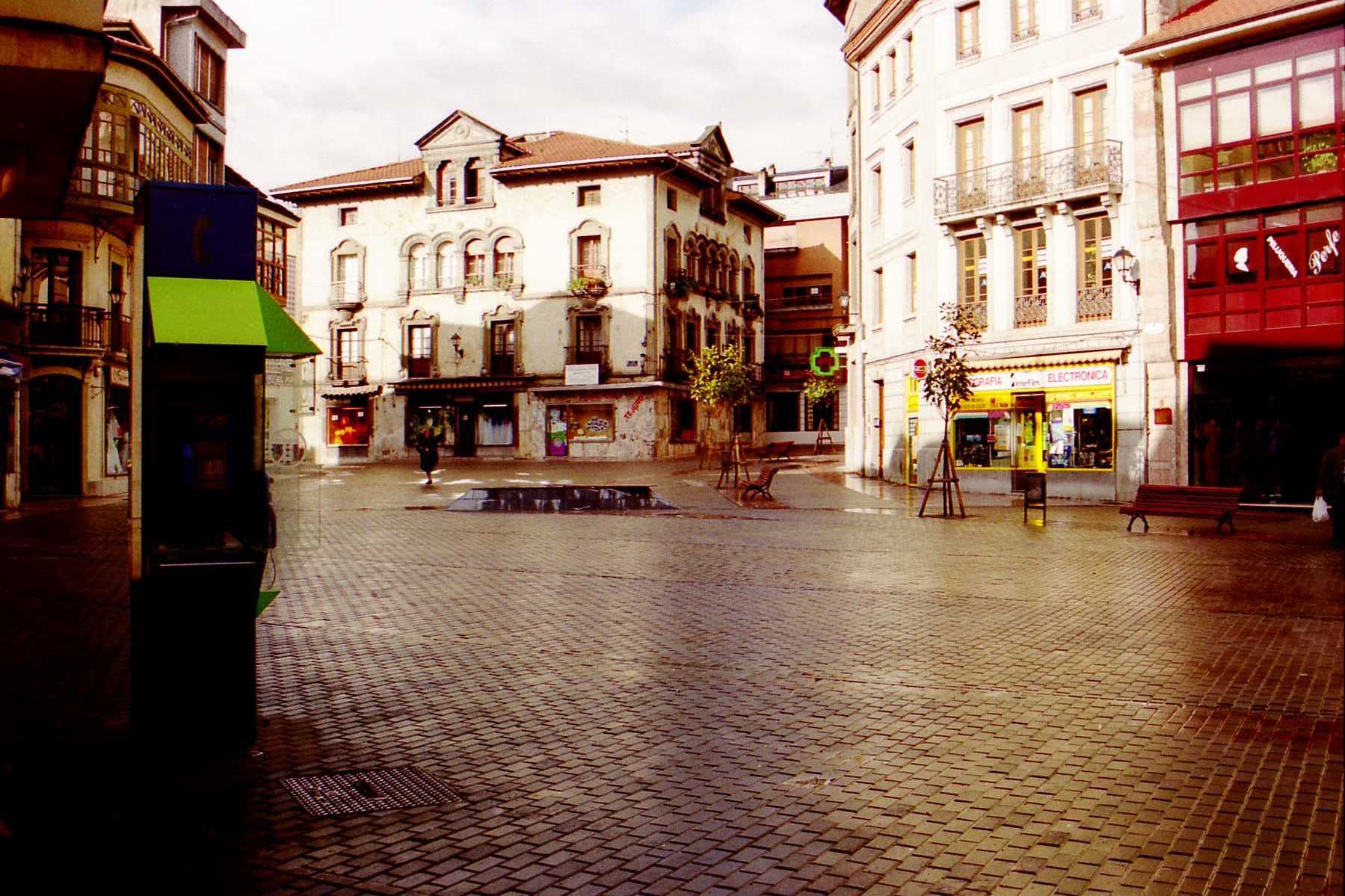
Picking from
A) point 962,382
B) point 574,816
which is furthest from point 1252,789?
point 962,382

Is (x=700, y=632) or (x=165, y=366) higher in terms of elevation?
(x=165, y=366)

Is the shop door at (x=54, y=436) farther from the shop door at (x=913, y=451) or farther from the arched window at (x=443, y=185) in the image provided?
the arched window at (x=443, y=185)

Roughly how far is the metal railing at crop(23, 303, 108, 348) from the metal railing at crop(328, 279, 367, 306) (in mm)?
26918

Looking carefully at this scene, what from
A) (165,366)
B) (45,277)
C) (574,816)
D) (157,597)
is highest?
(45,277)

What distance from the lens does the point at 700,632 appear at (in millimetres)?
9047

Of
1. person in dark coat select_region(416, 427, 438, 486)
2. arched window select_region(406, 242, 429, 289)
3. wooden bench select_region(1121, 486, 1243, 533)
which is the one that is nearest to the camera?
wooden bench select_region(1121, 486, 1243, 533)

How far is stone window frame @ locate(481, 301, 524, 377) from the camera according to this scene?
52.9 meters

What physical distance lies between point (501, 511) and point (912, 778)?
1793cm

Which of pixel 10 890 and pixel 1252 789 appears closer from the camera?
pixel 10 890

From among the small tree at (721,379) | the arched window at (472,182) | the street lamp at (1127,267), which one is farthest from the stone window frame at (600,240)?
the street lamp at (1127,267)

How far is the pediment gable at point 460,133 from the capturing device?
5306 cm

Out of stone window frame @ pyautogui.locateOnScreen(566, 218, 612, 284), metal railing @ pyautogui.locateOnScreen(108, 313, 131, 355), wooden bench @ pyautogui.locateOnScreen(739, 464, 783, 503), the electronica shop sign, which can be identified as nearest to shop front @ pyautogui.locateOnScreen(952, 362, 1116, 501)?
the electronica shop sign

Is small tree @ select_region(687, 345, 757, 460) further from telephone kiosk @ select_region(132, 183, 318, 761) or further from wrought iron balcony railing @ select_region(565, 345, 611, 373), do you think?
telephone kiosk @ select_region(132, 183, 318, 761)

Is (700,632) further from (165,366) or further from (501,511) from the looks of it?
(501,511)
